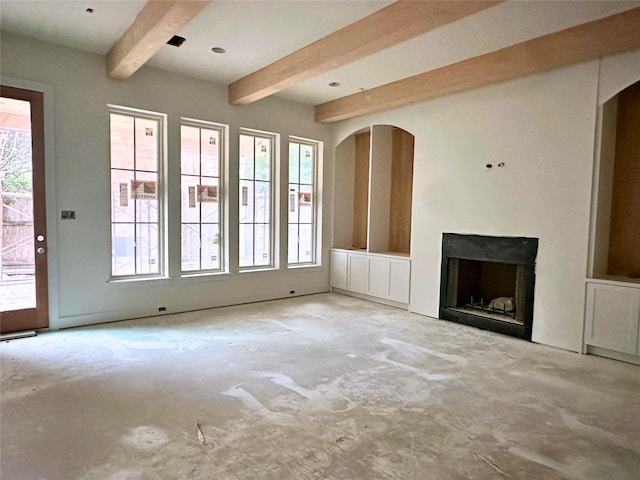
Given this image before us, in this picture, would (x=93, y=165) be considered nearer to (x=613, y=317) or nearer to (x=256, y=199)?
(x=256, y=199)

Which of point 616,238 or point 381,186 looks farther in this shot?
point 381,186

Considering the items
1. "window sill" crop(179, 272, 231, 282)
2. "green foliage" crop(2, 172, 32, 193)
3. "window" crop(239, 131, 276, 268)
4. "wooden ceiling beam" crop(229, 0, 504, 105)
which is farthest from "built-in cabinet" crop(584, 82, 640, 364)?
"green foliage" crop(2, 172, 32, 193)

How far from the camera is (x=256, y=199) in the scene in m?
6.32

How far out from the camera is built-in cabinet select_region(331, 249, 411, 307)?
6008mm

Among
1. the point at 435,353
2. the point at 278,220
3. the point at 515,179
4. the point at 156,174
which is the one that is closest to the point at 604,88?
the point at 515,179

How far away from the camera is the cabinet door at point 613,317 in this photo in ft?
12.6

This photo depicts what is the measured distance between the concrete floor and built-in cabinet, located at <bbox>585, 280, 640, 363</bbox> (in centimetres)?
16

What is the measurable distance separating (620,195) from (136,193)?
18.6ft

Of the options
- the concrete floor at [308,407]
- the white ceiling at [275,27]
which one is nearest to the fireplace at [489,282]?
the concrete floor at [308,407]

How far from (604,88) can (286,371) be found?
4.11 m

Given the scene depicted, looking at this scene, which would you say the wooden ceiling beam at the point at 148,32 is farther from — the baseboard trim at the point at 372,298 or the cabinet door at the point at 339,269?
the baseboard trim at the point at 372,298

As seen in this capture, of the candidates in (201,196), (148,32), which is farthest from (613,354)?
(148,32)

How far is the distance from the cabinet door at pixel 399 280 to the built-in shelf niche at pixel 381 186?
59 centimetres

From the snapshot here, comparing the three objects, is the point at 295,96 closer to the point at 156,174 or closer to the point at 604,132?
the point at 156,174
